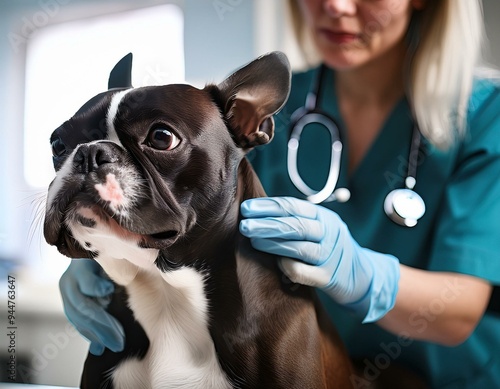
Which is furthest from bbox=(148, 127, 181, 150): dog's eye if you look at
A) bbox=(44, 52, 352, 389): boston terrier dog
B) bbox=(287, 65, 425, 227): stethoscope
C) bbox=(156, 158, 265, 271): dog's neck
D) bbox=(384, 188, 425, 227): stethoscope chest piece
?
bbox=(384, 188, 425, 227): stethoscope chest piece

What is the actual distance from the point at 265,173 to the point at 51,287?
16.5 inches

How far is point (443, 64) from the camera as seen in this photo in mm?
871

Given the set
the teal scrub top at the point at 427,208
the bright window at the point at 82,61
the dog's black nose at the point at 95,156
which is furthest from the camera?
the bright window at the point at 82,61

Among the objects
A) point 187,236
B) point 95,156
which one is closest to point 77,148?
point 95,156

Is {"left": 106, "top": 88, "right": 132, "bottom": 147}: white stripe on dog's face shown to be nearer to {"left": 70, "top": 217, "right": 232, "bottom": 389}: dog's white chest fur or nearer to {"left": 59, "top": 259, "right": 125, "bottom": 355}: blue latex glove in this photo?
{"left": 70, "top": 217, "right": 232, "bottom": 389}: dog's white chest fur

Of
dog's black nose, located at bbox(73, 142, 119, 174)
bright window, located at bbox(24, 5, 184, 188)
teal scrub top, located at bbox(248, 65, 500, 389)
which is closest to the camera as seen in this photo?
dog's black nose, located at bbox(73, 142, 119, 174)

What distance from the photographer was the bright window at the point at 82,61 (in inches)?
38.3

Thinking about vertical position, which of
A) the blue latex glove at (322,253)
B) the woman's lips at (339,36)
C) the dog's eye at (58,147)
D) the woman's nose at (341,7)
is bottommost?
the blue latex glove at (322,253)

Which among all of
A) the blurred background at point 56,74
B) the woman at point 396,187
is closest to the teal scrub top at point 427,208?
the woman at point 396,187

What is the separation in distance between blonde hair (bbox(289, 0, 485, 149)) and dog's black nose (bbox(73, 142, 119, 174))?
432 millimetres

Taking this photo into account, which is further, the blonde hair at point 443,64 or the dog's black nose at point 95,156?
the blonde hair at point 443,64

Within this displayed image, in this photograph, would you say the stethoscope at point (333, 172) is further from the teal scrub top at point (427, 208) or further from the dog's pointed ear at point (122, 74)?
the dog's pointed ear at point (122, 74)

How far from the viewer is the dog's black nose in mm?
753

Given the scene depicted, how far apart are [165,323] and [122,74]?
393mm
